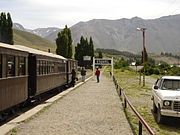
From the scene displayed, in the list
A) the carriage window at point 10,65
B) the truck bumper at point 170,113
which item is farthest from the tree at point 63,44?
the truck bumper at point 170,113

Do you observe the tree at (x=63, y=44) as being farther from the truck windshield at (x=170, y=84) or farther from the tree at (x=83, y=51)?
the truck windshield at (x=170, y=84)

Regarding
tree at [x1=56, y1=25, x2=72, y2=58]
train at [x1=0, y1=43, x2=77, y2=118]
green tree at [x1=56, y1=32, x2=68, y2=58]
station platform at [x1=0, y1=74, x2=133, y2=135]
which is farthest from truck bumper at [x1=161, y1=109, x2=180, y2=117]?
green tree at [x1=56, y1=32, x2=68, y2=58]

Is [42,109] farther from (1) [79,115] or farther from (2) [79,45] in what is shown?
(2) [79,45]

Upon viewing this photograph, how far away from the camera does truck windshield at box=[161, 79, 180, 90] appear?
643 inches

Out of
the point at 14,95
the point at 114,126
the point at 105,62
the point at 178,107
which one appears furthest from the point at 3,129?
the point at 105,62

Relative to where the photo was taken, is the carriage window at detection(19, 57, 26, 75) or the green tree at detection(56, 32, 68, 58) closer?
the carriage window at detection(19, 57, 26, 75)

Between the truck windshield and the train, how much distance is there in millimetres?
5578

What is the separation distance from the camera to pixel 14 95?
15.1 meters

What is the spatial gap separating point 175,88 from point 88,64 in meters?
91.4

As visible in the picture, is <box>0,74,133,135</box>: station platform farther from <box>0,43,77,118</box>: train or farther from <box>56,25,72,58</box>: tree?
<box>56,25,72,58</box>: tree

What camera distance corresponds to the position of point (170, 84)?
16.6 m

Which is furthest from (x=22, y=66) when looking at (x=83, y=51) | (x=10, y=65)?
(x=83, y=51)

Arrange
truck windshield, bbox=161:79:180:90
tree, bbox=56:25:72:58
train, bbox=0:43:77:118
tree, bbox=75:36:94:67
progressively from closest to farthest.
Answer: train, bbox=0:43:77:118 → truck windshield, bbox=161:79:180:90 → tree, bbox=56:25:72:58 → tree, bbox=75:36:94:67

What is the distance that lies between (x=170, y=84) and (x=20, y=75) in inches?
232
